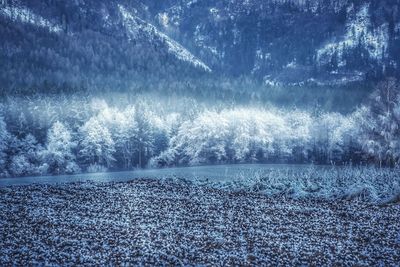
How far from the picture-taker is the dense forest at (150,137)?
3784 inches

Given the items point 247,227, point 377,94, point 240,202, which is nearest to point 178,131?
point 377,94

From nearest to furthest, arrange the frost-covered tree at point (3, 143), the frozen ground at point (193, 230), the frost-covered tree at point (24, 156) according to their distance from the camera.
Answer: the frozen ground at point (193, 230)
the frost-covered tree at point (3, 143)
the frost-covered tree at point (24, 156)

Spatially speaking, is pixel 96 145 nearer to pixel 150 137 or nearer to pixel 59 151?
pixel 59 151

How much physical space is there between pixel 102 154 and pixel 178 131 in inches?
992

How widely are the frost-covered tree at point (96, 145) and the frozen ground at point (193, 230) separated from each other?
178ft

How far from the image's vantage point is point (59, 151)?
96812mm

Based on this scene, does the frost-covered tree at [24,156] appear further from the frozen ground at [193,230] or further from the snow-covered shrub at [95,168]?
the frozen ground at [193,230]

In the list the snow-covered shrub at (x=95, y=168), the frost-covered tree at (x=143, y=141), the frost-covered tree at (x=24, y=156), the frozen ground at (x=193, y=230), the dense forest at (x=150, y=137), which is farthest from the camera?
the frost-covered tree at (x=143, y=141)

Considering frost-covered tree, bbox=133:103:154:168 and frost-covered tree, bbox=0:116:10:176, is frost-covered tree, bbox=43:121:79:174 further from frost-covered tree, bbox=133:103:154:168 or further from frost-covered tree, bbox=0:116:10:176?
frost-covered tree, bbox=133:103:154:168

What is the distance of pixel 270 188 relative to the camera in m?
49.8

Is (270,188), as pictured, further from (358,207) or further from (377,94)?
(377,94)

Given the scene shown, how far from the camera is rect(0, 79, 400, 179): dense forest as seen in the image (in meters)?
96.1

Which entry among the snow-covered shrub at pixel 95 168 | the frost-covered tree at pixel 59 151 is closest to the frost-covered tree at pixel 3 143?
the frost-covered tree at pixel 59 151

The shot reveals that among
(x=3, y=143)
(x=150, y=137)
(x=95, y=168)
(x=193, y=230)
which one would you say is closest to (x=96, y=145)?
(x=95, y=168)
